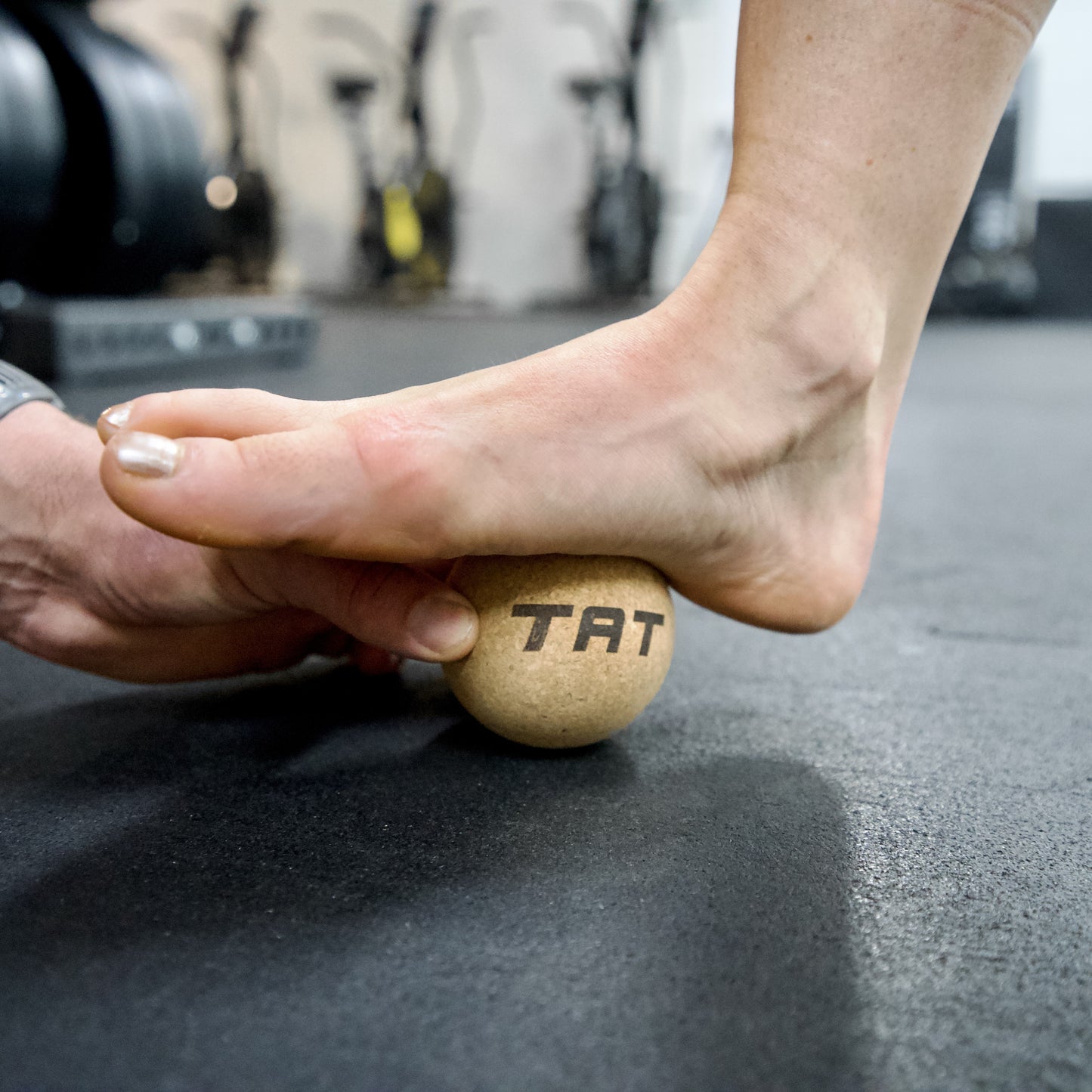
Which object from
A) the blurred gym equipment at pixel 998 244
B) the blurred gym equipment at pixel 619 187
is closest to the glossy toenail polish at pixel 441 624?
the blurred gym equipment at pixel 619 187

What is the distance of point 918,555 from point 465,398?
774mm

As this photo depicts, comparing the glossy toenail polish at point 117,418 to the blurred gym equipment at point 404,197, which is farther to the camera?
the blurred gym equipment at point 404,197

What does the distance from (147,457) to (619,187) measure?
205 inches

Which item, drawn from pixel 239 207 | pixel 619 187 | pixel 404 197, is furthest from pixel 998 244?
pixel 239 207

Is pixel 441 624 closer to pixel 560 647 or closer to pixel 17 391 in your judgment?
pixel 560 647

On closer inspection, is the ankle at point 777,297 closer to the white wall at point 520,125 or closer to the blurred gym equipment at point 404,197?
the blurred gym equipment at point 404,197

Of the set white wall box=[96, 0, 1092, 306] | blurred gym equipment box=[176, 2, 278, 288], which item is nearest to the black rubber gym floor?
blurred gym equipment box=[176, 2, 278, 288]

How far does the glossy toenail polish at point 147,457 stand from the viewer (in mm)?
514

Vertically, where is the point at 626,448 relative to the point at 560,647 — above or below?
above

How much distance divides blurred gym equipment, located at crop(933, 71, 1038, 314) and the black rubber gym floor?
631cm

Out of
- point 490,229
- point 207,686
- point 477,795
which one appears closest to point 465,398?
point 477,795

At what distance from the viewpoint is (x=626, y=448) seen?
591 millimetres

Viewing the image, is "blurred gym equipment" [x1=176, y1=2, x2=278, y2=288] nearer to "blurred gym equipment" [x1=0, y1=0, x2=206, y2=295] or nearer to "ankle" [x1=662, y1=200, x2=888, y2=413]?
"blurred gym equipment" [x1=0, y1=0, x2=206, y2=295]

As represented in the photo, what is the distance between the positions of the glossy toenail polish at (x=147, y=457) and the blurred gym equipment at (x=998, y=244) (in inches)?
258
